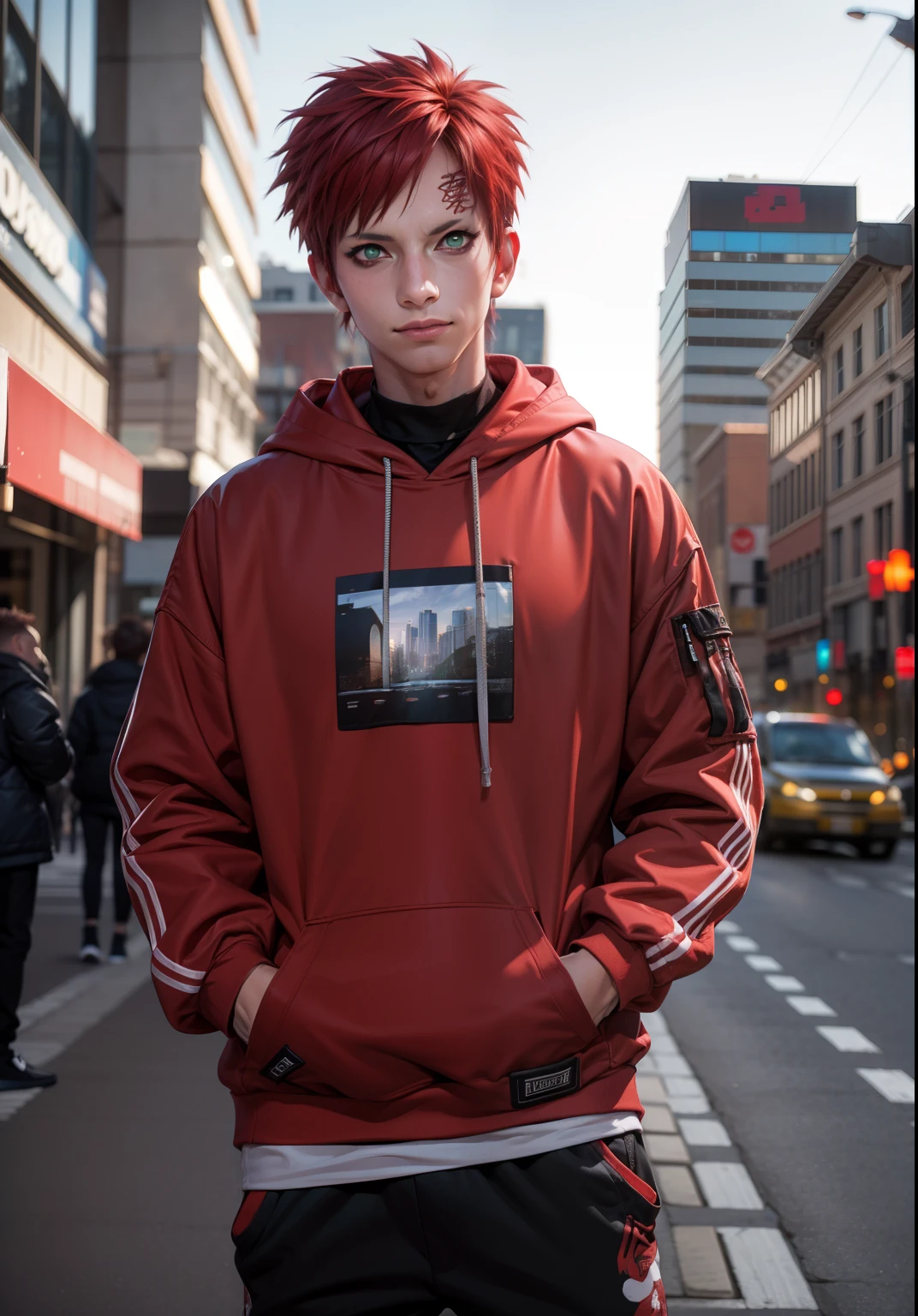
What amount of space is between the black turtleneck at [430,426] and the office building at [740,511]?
1.25 metres

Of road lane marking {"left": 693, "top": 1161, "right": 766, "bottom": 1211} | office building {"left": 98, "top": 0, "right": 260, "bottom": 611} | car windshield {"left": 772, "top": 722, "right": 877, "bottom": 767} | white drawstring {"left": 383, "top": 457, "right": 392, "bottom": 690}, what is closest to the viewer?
white drawstring {"left": 383, "top": 457, "right": 392, "bottom": 690}

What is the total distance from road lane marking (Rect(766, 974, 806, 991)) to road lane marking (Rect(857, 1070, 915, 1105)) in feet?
7.28

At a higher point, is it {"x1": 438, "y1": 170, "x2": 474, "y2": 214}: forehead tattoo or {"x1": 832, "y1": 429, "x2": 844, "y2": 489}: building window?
{"x1": 438, "y1": 170, "x2": 474, "y2": 214}: forehead tattoo

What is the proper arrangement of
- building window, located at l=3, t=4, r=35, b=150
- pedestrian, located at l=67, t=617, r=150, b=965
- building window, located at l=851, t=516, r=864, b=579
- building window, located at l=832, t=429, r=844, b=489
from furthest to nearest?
pedestrian, located at l=67, t=617, r=150, b=965 < building window, located at l=3, t=4, r=35, b=150 < building window, located at l=851, t=516, r=864, b=579 < building window, located at l=832, t=429, r=844, b=489

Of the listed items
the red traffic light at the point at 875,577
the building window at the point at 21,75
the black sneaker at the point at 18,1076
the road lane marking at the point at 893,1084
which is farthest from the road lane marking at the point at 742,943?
the red traffic light at the point at 875,577

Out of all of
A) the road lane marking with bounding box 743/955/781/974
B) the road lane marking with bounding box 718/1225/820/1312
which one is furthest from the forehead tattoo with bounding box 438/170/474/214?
the road lane marking with bounding box 743/955/781/974

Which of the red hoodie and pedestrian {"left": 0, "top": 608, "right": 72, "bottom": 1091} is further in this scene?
pedestrian {"left": 0, "top": 608, "right": 72, "bottom": 1091}

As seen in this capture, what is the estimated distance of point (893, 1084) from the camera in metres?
6.72

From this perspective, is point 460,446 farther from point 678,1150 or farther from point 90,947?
point 90,947

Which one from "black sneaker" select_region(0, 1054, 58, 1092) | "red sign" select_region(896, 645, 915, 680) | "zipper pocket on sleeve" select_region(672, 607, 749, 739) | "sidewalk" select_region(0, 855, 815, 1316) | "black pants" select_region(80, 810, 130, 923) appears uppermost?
"red sign" select_region(896, 645, 915, 680)

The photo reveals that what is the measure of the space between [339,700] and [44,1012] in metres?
6.09

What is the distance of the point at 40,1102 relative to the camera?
582 cm

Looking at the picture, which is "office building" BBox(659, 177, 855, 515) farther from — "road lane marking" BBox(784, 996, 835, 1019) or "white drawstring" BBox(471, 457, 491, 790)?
"road lane marking" BBox(784, 996, 835, 1019)

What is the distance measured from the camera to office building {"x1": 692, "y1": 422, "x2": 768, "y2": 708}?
3.39 metres
